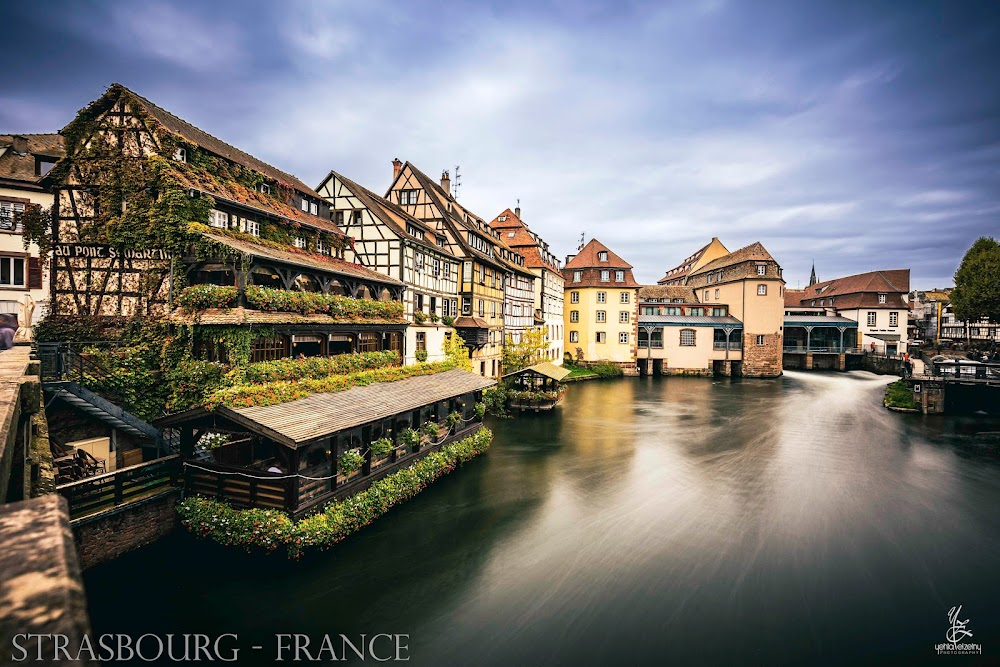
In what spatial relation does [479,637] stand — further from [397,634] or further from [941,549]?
[941,549]

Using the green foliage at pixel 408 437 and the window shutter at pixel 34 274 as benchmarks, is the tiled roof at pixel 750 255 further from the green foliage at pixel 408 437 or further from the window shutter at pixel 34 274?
the window shutter at pixel 34 274

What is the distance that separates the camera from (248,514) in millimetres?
11773

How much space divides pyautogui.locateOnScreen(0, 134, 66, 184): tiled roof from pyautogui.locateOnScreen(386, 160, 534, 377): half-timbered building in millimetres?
17973

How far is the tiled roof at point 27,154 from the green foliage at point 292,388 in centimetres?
1594

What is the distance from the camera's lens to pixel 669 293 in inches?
2459

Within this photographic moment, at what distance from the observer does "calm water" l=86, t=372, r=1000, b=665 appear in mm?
10000

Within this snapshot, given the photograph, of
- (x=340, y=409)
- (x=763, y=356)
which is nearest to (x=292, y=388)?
(x=340, y=409)

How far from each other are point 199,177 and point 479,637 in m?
19.0

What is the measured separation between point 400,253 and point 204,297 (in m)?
11.7

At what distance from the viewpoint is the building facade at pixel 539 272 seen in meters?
46.3

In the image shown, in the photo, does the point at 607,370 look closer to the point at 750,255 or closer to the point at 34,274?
the point at 750,255

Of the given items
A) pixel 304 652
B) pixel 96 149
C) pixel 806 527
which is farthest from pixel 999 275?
pixel 96 149

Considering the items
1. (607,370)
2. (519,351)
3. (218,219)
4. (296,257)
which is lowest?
(607,370)
